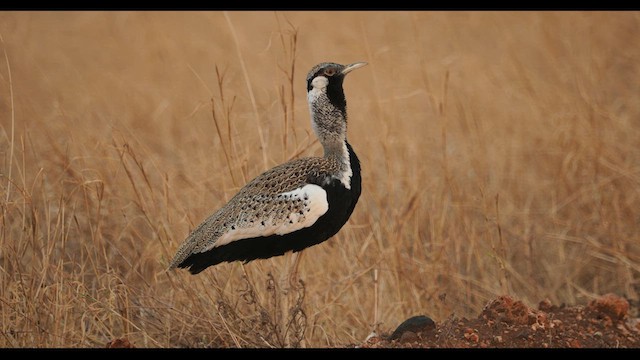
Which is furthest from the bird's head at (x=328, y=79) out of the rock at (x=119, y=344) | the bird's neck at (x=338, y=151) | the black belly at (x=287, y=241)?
the rock at (x=119, y=344)

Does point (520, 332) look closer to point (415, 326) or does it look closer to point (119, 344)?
point (415, 326)

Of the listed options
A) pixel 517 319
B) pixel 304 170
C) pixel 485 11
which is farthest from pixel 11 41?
pixel 517 319

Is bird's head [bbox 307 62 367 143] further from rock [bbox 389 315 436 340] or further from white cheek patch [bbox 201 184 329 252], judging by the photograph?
rock [bbox 389 315 436 340]

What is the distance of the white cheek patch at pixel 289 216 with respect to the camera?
151 inches

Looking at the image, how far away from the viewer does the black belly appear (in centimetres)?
386

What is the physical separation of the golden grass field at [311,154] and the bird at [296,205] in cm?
42

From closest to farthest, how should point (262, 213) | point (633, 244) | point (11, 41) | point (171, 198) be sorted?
point (262, 213) < point (171, 198) < point (633, 244) < point (11, 41)

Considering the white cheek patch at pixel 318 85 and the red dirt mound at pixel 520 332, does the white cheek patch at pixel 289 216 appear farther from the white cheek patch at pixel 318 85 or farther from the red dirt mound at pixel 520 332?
the red dirt mound at pixel 520 332

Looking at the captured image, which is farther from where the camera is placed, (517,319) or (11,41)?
(11,41)

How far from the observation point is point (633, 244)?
254 inches

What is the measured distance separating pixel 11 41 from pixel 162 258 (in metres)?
5.47

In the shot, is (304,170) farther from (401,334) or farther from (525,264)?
(525,264)
